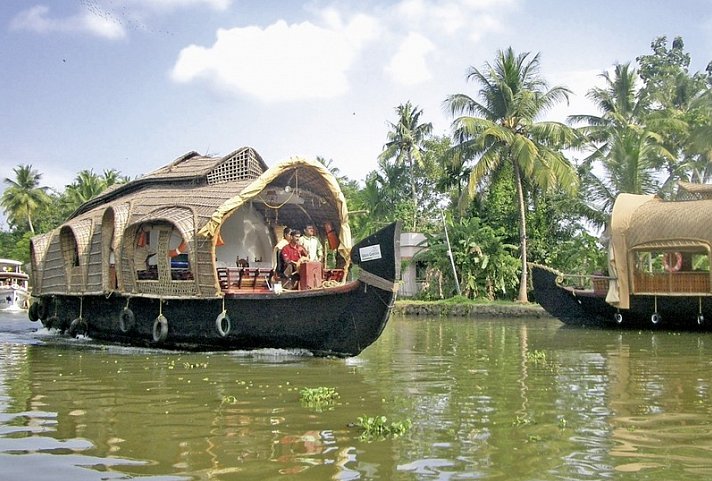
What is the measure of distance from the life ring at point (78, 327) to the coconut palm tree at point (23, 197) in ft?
89.6

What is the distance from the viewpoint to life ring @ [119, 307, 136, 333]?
10.4 m

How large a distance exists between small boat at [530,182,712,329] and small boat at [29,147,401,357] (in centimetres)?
650

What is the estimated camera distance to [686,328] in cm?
1456

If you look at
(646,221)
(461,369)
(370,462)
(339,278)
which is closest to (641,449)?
(370,462)

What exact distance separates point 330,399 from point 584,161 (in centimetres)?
2052

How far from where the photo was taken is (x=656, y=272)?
14.9 meters

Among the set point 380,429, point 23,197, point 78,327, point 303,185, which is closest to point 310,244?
point 303,185

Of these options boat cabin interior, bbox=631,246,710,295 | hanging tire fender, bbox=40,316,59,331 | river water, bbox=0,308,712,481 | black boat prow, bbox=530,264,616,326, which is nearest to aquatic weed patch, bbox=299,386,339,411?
river water, bbox=0,308,712,481

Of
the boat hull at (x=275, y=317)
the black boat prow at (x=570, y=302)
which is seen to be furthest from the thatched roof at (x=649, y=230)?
the boat hull at (x=275, y=317)

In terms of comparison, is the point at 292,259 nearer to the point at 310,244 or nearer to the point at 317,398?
the point at 310,244

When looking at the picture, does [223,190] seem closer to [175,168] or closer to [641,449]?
[175,168]

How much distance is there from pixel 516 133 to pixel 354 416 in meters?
17.8

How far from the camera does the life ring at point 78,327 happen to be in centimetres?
1176

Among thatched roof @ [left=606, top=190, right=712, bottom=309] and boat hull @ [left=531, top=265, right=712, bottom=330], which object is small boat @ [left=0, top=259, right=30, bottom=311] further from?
thatched roof @ [left=606, top=190, right=712, bottom=309]
